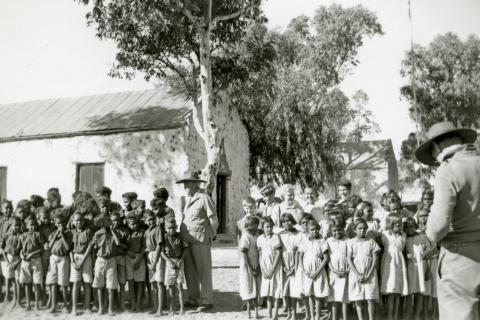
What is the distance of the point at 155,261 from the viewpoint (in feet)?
22.9

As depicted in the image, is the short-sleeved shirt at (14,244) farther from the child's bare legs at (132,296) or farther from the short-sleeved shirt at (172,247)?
the short-sleeved shirt at (172,247)

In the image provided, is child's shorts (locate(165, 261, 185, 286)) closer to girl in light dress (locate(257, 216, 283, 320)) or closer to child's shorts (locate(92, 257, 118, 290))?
child's shorts (locate(92, 257, 118, 290))

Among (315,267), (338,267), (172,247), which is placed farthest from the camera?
(172,247)

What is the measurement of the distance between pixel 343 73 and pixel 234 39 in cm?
1083

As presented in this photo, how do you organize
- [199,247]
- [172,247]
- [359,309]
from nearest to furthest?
[359,309] < [172,247] < [199,247]

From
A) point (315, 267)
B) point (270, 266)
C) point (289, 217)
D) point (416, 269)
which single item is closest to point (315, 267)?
point (315, 267)

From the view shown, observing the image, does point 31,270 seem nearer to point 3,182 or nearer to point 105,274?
point 105,274

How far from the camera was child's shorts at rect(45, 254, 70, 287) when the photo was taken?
7.14m

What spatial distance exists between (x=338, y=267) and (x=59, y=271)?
3.84 m

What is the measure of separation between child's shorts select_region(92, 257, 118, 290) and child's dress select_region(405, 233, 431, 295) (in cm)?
390

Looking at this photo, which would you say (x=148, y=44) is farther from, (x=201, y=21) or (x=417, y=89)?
(x=417, y=89)

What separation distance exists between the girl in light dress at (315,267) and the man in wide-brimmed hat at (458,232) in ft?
9.88

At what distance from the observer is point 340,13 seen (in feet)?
79.2

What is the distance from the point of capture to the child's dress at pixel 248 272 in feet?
22.3
